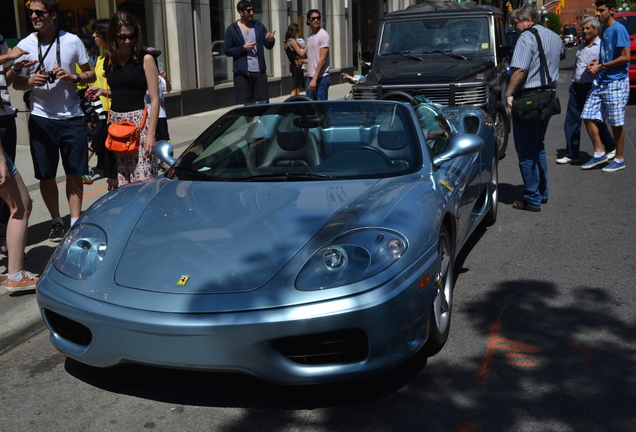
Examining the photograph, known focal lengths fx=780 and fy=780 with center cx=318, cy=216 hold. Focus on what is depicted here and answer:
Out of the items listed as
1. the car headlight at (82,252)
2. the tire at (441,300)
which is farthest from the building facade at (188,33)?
the tire at (441,300)

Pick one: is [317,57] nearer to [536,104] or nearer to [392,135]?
[536,104]

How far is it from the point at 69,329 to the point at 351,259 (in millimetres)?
1418

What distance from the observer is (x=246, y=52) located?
Answer: 1029 cm

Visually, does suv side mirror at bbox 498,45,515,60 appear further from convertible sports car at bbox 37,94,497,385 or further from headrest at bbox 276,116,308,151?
headrest at bbox 276,116,308,151

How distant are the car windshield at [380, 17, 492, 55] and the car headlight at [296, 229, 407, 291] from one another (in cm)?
742

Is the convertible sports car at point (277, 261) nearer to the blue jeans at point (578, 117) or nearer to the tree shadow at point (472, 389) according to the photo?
the tree shadow at point (472, 389)

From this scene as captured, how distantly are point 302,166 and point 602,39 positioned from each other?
5911 mm

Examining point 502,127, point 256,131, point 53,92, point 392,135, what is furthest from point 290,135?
point 502,127

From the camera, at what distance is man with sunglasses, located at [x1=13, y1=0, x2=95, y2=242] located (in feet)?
19.5

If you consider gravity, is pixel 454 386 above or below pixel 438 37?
below

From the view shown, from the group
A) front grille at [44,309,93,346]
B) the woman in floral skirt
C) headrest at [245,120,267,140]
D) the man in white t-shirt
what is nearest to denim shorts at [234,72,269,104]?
the man in white t-shirt

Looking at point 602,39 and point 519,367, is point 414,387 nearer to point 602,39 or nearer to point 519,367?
point 519,367

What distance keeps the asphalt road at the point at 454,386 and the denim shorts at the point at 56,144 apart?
2.03m

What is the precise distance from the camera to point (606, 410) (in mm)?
3438
